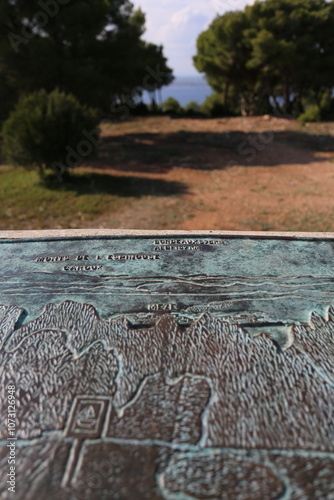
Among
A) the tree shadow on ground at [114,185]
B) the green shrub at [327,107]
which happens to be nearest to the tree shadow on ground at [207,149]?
the tree shadow on ground at [114,185]

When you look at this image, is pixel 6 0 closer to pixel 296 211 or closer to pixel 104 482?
pixel 296 211

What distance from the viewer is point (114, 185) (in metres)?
5.86

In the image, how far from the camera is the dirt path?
4.42m

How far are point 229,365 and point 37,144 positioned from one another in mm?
5009

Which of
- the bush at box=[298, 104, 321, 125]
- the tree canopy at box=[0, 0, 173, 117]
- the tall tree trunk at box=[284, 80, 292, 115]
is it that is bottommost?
the bush at box=[298, 104, 321, 125]

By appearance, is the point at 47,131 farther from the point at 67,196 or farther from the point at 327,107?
the point at 327,107

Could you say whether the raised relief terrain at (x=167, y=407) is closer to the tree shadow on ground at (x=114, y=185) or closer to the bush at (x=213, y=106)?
the tree shadow on ground at (x=114, y=185)

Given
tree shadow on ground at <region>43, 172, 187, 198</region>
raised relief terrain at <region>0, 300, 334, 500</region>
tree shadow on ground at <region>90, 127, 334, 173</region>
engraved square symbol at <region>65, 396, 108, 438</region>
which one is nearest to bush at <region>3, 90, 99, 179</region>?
tree shadow on ground at <region>43, 172, 187, 198</region>

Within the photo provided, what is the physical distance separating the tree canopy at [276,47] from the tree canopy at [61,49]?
484 centimetres

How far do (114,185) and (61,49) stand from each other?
3.31 m

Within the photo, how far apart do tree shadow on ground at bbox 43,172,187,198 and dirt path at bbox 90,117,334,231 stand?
0.46 ft

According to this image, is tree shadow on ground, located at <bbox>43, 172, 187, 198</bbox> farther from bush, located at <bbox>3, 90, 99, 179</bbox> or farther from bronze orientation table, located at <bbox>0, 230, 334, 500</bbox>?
bronze orientation table, located at <bbox>0, 230, 334, 500</bbox>

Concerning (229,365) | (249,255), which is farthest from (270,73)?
(229,365)

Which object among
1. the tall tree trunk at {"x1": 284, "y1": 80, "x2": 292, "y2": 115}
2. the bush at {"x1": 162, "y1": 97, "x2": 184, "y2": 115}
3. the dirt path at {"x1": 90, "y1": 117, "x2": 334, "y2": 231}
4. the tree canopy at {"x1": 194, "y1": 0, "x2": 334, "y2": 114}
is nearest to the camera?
the dirt path at {"x1": 90, "y1": 117, "x2": 334, "y2": 231}
